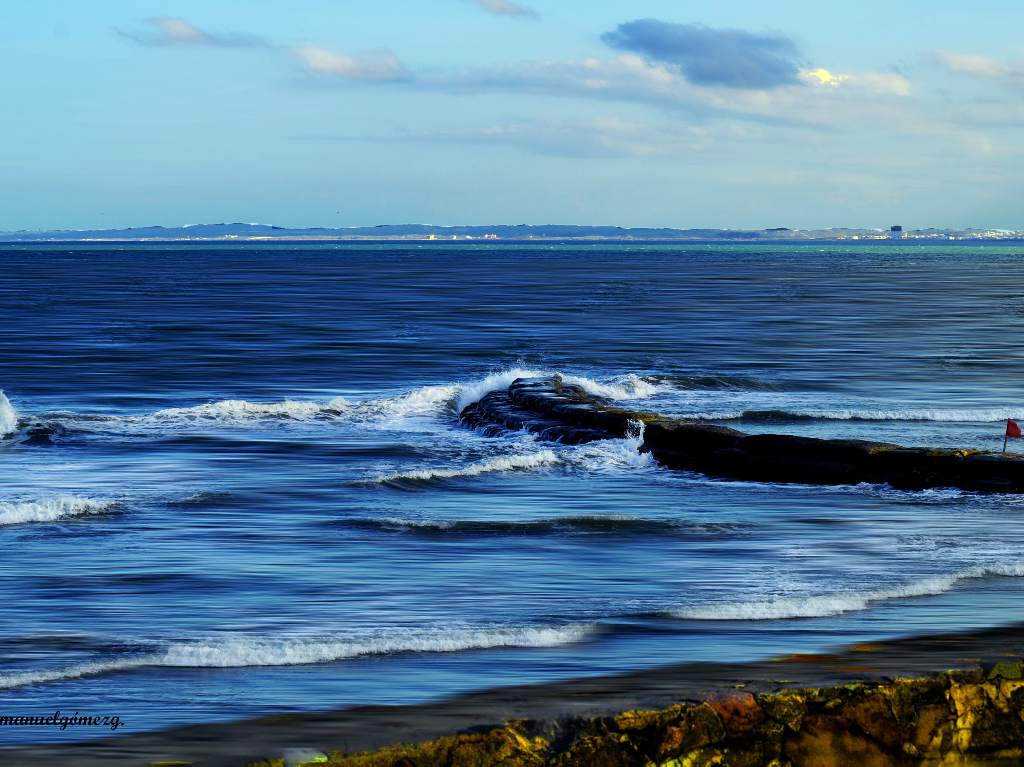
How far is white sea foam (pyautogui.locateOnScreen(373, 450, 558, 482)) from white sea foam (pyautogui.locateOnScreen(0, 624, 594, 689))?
31.8 feet

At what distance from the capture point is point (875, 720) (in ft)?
24.0

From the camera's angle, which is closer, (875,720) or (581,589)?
(875,720)

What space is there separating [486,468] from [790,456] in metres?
4.81

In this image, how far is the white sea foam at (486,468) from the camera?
2111 cm

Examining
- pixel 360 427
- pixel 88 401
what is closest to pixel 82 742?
pixel 360 427

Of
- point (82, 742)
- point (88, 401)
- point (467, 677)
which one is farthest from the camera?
point (88, 401)

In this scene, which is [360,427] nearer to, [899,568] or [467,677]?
[899,568]

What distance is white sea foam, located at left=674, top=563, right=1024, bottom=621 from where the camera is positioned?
1193 centimetres

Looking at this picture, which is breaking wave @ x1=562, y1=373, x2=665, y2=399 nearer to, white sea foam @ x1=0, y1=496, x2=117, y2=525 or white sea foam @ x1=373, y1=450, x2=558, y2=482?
white sea foam @ x1=373, y1=450, x2=558, y2=482

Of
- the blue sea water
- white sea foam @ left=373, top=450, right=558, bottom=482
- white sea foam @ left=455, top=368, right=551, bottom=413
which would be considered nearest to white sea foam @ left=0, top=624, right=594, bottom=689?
the blue sea water

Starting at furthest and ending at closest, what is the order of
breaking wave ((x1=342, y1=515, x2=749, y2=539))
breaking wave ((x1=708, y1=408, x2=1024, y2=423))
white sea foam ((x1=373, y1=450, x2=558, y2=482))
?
breaking wave ((x1=708, y1=408, x2=1024, y2=423)) < white sea foam ((x1=373, y1=450, x2=558, y2=482)) < breaking wave ((x1=342, y1=515, x2=749, y2=539))

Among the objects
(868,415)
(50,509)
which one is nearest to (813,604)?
(50,509)

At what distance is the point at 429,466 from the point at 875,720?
16.1 m

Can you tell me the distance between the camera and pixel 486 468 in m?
22.2
